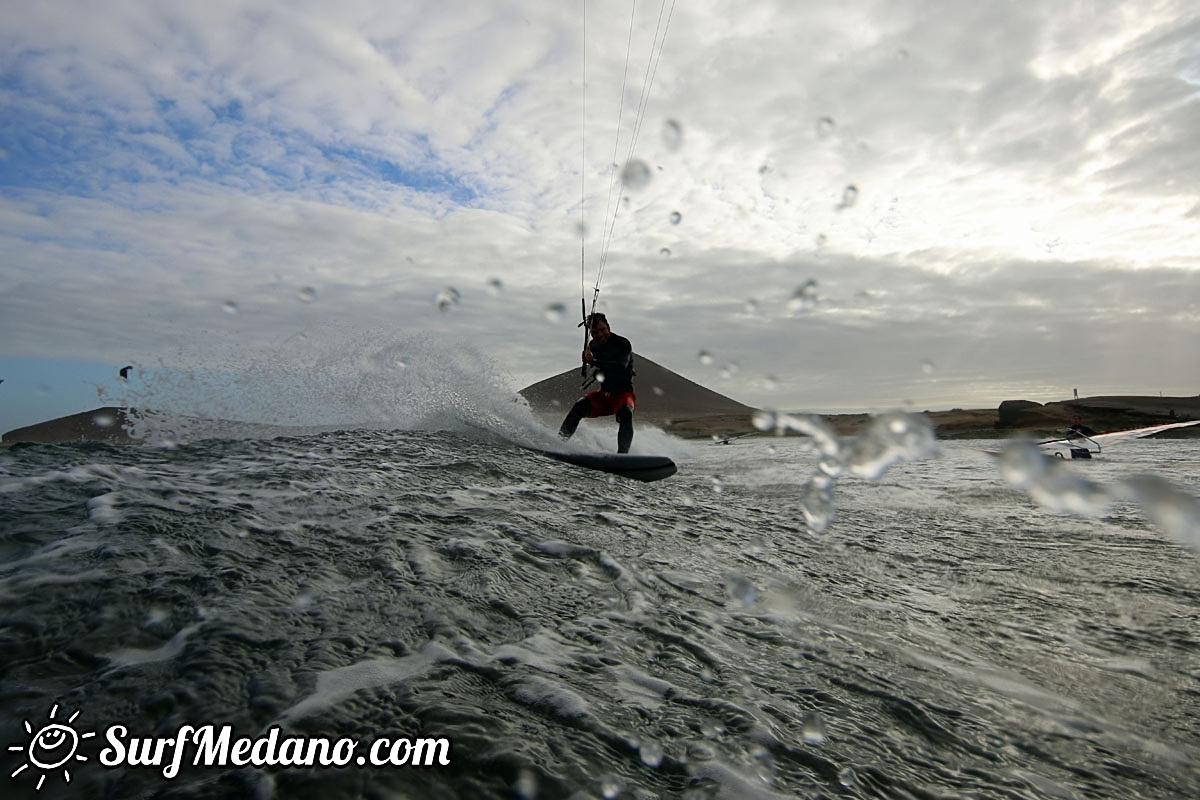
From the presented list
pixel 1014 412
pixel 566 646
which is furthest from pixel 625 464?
pixel 1014 412

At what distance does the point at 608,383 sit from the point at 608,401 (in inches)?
11.0

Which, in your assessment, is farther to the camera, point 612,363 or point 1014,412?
point 1014,412

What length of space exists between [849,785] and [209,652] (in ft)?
5.88

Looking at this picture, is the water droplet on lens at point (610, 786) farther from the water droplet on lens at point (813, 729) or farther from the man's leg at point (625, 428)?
Answer: the man's leg at point (625, 428)

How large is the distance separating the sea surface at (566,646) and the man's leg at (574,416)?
504 centimetres

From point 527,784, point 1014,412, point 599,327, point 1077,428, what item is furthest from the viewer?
point 1014,412

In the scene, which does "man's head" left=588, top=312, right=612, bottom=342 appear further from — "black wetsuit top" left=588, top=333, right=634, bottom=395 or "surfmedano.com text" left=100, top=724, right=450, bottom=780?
"surfmedano.com text" left=100, top=724, right=450, bottom=780

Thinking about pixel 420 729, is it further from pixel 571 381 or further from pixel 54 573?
pixel 571 381

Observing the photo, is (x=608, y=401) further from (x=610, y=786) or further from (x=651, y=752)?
(x=610, y=786)

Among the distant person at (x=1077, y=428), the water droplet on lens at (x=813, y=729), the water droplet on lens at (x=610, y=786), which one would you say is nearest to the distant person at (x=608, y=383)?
the water droplet on lens at (x=813, y=729)

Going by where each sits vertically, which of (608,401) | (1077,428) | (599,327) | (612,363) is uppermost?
(599,327)

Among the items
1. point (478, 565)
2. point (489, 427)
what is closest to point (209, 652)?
point (478, 565)

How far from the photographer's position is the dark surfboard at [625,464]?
754 centimetres

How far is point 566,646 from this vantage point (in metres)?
2.21
